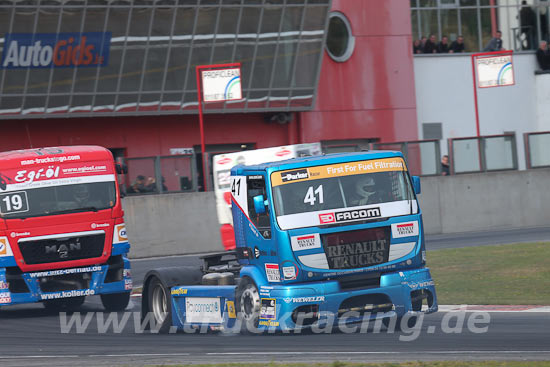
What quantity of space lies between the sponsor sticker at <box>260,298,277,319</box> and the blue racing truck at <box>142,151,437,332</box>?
10 mm

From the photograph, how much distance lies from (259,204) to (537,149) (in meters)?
19.6

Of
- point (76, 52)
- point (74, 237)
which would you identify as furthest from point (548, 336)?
point (76, 52)

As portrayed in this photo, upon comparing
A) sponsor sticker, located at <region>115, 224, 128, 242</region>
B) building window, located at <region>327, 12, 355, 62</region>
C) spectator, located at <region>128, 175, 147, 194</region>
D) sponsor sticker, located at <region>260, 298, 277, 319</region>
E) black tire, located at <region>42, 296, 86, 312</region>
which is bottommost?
black tire, located at <region>42, 296, 86, 312</region>

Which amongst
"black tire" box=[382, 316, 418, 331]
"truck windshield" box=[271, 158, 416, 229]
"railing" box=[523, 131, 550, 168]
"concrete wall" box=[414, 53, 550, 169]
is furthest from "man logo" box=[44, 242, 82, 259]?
"concrete wall" box=[414, 53, 550, 169]

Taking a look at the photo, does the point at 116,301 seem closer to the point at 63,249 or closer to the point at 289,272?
the point at 63,249

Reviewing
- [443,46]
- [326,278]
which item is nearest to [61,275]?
[326,278]

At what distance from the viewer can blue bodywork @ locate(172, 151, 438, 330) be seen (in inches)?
473

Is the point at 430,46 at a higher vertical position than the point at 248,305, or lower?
higher

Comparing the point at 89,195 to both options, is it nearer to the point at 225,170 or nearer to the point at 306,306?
the point at 225,170

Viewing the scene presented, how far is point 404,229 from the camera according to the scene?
40.6 ft

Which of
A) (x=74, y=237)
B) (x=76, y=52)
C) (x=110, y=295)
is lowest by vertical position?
(x=110, y=295)

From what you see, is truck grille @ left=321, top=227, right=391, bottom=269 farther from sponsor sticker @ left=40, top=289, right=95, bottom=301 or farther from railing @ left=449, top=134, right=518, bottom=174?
railing @ left=449, top=134, right=518, bottom=174

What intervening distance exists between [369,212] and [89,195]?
6.38m

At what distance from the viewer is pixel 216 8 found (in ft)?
116
